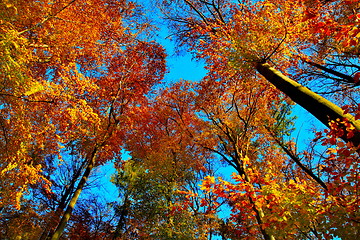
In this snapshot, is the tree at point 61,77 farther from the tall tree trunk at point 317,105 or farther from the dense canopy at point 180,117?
the tall tree trunk at point 317,105

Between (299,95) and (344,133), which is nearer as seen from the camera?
(344,133)

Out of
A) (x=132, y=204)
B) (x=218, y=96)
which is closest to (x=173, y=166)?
(x=132, y=204)

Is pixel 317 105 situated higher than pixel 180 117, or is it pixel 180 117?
pixel 180 117

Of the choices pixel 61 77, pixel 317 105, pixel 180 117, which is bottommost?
pixel 317 105

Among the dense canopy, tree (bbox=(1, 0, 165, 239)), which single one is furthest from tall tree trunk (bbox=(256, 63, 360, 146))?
tree (bbox=(1, 0, 165, 239))

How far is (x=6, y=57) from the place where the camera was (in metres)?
3.17

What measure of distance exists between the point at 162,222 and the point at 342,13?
33.9 ft

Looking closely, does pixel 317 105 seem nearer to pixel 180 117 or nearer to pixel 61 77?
pixel 61 77

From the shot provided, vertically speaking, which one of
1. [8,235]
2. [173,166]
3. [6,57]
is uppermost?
[173,166]

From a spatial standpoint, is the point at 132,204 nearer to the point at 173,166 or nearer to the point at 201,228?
the point at 173,166

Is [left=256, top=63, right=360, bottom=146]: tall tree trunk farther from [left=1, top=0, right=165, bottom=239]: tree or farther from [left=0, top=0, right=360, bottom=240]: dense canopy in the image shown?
[left=1, top=0, right=165, bottom=239]: tree

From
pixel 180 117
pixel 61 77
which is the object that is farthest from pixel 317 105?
pixel 180 117

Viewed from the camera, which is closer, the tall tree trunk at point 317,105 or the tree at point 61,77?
the tall tree trunk at point 317,105

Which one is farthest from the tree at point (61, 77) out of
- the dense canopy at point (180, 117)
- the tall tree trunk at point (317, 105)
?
the tall tree trunk at point (317, 105)
